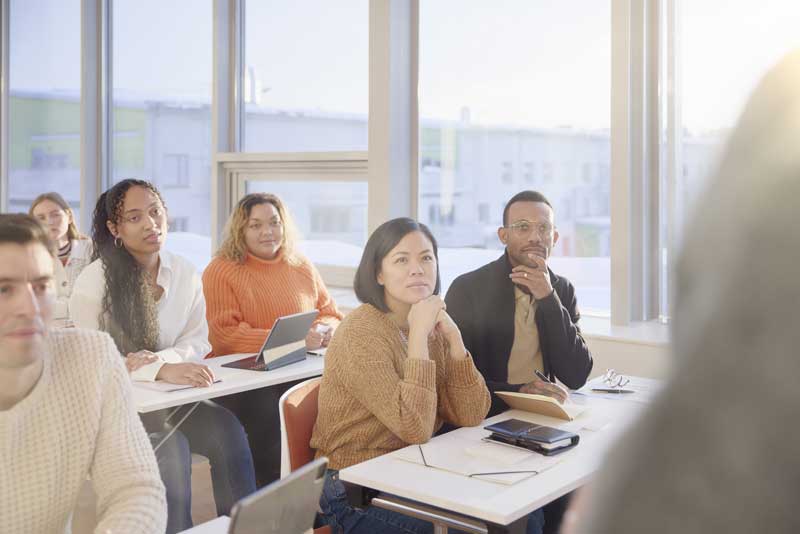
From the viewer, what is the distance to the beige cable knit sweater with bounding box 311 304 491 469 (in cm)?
241

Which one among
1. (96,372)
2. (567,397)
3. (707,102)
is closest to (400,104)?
(707,102)

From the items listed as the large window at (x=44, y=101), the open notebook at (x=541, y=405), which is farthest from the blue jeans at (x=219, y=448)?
the large window at (x=44, y=101)

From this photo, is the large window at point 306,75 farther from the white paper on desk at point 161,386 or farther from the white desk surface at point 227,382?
the white paper on desk at point 161,386

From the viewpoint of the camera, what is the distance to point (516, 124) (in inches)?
181

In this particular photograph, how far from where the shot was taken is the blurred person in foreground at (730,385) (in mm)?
289

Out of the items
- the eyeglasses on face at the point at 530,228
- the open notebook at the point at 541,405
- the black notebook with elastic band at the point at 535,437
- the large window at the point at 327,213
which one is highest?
the large window at the point at 327,213

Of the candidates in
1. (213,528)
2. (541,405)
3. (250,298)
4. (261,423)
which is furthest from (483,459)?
(250,298)

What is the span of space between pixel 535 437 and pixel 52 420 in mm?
1244

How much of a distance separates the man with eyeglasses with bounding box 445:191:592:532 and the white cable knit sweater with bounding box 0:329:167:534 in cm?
158

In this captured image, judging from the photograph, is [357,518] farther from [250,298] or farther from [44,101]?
[44,101]

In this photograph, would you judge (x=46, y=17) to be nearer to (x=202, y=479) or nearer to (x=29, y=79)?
(x=29, y=79)

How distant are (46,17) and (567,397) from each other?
6704mm

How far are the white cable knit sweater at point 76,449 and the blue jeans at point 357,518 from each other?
2.13 feet

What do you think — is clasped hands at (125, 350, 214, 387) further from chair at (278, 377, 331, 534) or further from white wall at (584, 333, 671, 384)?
white wall at (584, 333, 671, 384)
